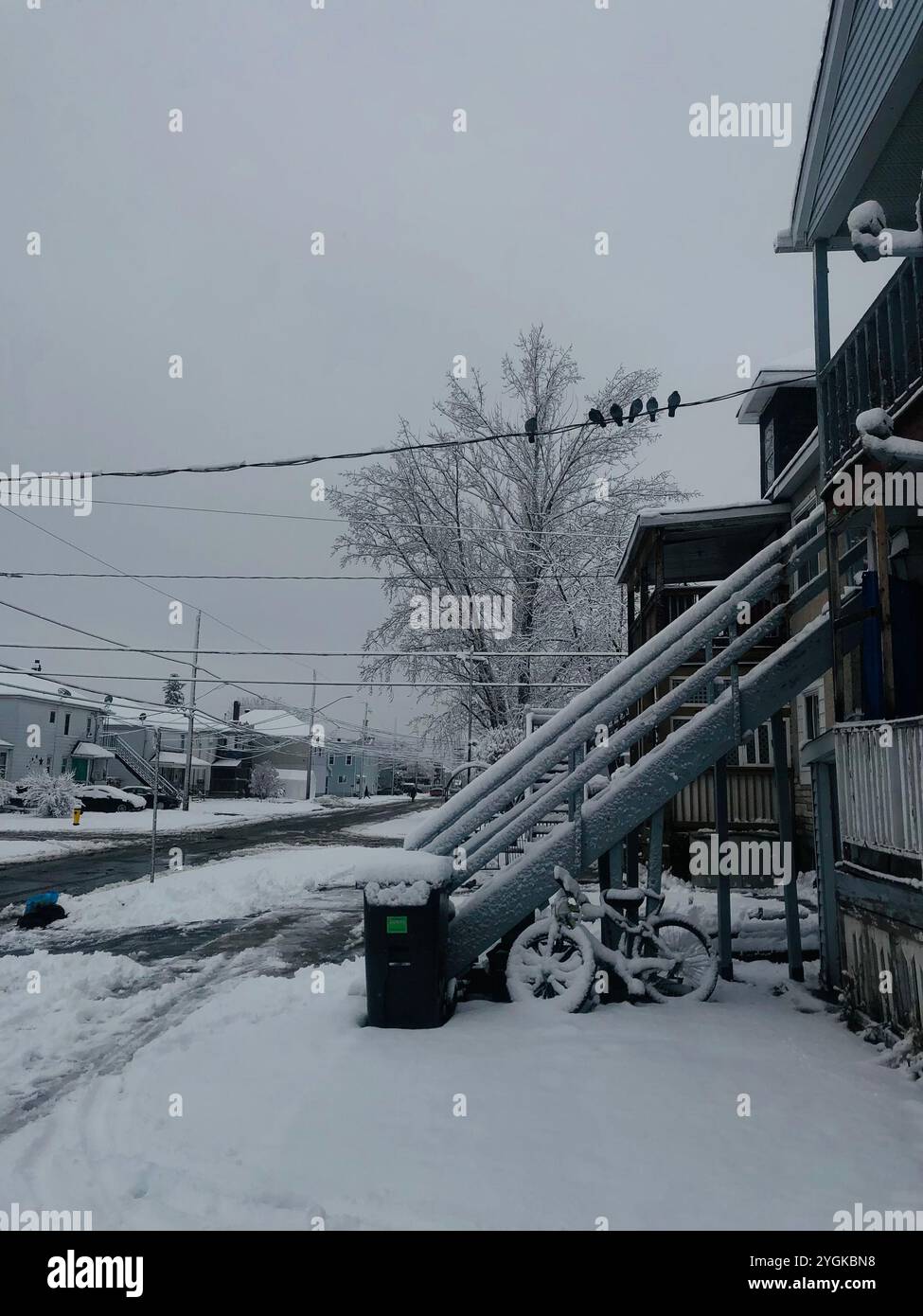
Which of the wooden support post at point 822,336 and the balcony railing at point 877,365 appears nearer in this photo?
the balcony railing at point 877,365

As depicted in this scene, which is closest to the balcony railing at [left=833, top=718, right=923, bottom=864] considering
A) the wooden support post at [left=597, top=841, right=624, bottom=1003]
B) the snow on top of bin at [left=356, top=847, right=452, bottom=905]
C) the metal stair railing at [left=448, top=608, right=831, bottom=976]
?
the metal stair railing at [left=448, top=608, right=831, bottom=976]

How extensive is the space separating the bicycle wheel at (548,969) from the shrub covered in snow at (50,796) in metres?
35.0

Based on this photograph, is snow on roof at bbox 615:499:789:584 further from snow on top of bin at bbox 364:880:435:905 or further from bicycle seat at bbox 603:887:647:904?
snow on top of bin at bbox 364:880:435:905

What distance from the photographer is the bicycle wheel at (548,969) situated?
640cm

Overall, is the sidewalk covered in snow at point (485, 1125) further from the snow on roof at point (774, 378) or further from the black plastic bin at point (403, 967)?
the snow on roof at point (774, 378)

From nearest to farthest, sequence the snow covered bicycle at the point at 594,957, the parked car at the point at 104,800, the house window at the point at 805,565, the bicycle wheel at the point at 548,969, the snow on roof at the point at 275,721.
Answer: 1. the bicycle wheel at the point at 548,969
2. the snow covered bicycle at the point at 594,957
3. the house window at the point at 805,565
4. the parked car at the point at 104,800
5. the snow on roof at the point at 275,721

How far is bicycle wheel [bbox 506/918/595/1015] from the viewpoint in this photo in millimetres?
6398

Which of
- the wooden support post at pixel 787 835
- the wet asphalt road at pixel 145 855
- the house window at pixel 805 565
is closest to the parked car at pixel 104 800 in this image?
the wet asphalt road at pixel 145 855

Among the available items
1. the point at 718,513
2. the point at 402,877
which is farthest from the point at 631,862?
the point at 718,513

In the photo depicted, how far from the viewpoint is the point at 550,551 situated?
73.5ft

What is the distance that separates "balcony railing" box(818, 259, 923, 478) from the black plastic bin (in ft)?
16.2

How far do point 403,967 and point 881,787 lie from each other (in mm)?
3450

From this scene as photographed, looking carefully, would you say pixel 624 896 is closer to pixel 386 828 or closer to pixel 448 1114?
pixel 448 1114

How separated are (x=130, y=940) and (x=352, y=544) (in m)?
14.8
